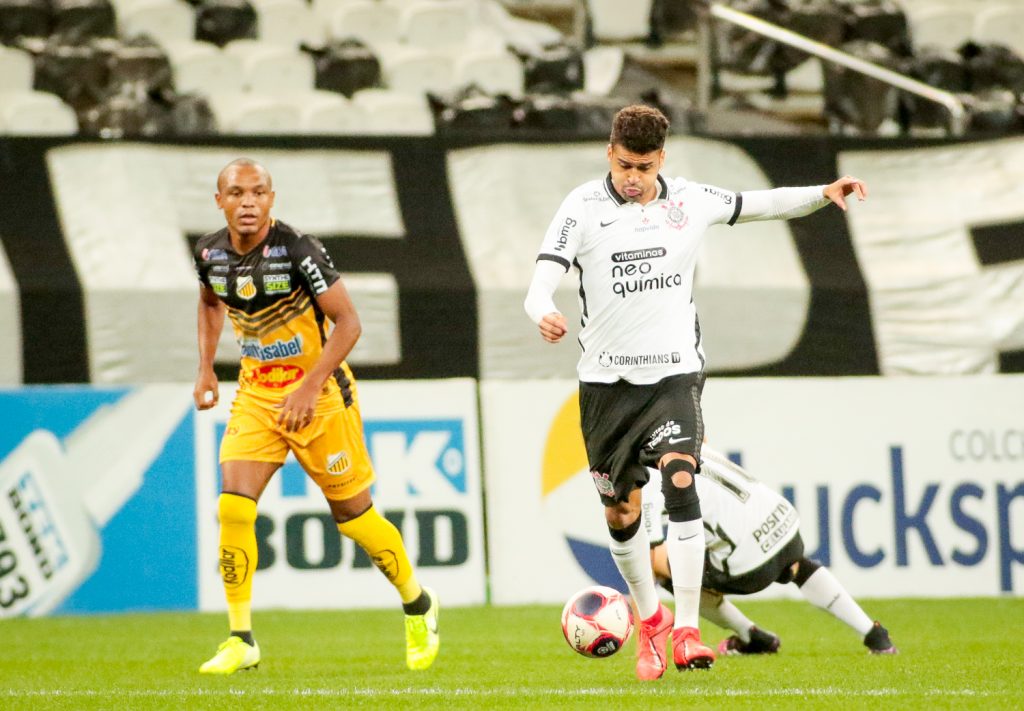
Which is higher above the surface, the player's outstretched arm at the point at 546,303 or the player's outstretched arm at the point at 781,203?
the player's outstretched arm at the point at 781,203

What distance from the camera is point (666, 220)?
662 centimetres

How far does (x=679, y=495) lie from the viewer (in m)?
6.41

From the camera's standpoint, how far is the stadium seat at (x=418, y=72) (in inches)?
594

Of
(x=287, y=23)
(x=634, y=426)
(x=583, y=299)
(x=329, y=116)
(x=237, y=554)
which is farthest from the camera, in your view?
(x=287, y=23)

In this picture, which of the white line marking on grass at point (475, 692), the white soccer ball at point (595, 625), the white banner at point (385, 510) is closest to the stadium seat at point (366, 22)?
the white banner at point (385, 510)

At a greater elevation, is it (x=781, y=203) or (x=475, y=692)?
(x=781, y=203)

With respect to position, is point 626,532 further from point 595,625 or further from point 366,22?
point 366,22

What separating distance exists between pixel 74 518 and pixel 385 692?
4.46 meters

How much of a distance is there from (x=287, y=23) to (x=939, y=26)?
20.7 ft

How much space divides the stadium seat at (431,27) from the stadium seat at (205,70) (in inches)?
75.8

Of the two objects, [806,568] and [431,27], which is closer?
[806,568]

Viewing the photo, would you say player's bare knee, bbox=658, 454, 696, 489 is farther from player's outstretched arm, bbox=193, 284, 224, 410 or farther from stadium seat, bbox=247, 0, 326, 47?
stadium seat, bbox=247, 0, 326, 47

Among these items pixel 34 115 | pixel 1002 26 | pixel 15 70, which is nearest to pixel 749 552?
pixel 34 115

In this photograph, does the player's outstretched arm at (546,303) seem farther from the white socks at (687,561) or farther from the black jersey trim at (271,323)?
the black jersey trim at (271,323)
